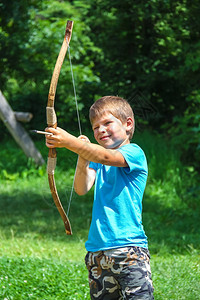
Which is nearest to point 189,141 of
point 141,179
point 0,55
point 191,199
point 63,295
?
point 191,199

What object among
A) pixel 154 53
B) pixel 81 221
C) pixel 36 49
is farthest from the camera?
pixel 154 53

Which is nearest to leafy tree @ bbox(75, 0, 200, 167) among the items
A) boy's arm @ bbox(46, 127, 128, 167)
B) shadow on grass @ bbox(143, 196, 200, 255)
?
shadow on grass @ bbox(143, 196, 200, 255)

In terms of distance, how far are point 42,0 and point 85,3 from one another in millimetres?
1693

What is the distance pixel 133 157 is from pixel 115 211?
10.5 inches

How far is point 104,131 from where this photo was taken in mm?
2414

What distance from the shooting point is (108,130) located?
2424 millimetres

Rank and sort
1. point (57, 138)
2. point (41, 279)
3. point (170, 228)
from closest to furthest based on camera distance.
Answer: point (57, 138)
point (41, 279)
point (170, 228)

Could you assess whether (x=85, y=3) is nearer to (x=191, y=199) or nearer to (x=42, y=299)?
→ (x=191, y=199)

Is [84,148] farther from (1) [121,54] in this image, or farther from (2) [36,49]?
(1) [121,54]

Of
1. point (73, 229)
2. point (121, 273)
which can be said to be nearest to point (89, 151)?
point (121, 273)

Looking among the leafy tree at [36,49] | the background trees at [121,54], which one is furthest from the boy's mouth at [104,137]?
the leafy tree at [36,49]

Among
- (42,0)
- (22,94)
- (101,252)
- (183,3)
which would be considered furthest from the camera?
(22,94)

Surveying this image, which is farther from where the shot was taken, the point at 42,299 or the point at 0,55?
the point at 0,55

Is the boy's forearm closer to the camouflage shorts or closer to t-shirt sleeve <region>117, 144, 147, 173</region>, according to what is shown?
t-shirt sleeve <region>117, 144, 147, 173</region>
